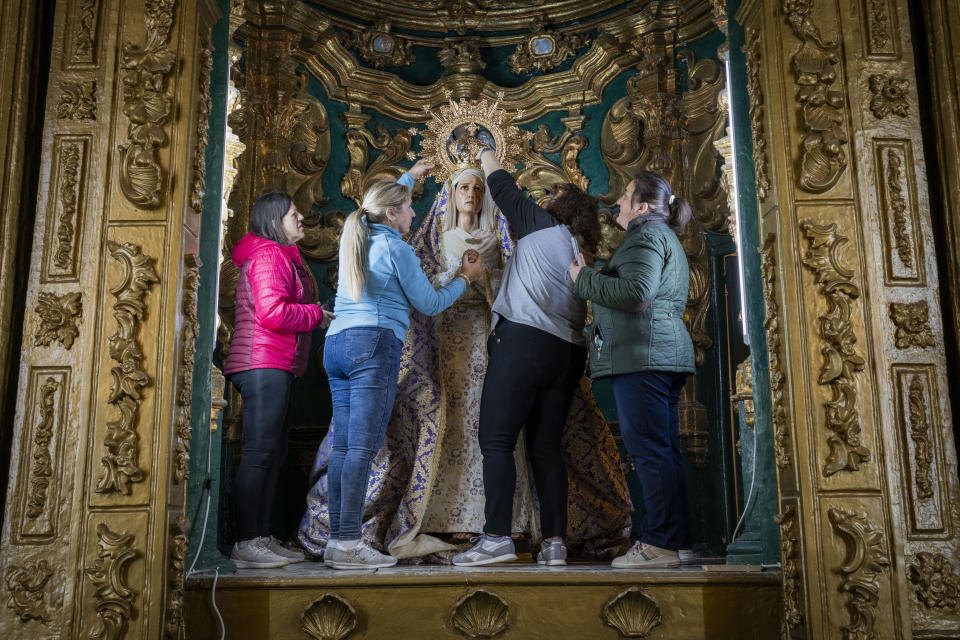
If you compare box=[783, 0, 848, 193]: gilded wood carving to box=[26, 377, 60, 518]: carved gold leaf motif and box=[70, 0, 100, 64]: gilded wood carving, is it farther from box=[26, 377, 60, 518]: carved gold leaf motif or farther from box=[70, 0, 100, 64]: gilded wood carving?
box=[26, 377, 60, 518]: carved gold leaf motif

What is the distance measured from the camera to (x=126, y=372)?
325cm

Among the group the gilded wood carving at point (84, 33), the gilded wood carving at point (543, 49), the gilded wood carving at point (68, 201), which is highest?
the gilded wood carving at point (543, 49)

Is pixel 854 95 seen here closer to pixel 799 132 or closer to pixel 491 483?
pixel 799 132

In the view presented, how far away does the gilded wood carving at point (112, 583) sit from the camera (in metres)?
3.11

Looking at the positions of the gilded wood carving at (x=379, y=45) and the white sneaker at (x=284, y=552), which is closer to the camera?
the white sneaker at (x=284, y=552)

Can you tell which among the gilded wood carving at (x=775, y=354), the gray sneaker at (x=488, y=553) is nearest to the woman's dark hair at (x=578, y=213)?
the gilded wood carving at (x=775, y=354)

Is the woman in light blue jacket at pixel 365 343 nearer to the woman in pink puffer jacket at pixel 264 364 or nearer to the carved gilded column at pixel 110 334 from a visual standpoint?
the woman in pink puffer jacket at pixel 264 364

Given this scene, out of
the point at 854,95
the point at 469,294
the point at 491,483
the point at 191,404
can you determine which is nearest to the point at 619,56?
the point at 469,294

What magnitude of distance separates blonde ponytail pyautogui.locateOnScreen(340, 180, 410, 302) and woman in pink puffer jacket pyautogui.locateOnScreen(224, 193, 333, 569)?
29cm

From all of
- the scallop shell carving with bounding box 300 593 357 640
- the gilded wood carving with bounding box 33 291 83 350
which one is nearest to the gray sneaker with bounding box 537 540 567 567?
the scallop shell carving with bounding box 300 593 357 640

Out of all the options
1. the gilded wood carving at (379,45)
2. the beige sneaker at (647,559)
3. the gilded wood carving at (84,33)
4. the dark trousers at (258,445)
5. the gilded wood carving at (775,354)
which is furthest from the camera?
the gilded wood carving at (379,45)

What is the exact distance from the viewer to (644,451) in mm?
3875

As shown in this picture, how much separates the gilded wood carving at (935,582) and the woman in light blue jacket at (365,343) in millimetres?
1903

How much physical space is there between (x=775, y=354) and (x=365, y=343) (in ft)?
5.26
